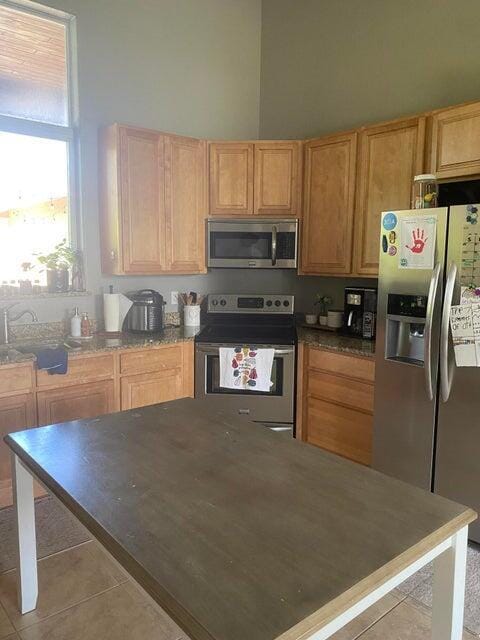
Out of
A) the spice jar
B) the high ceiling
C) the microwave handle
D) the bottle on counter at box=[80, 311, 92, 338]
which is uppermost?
the high ceiling

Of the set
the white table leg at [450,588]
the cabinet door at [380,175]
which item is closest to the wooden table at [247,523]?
the white table leg at [450,588]

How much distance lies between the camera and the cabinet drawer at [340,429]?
312 centimetres

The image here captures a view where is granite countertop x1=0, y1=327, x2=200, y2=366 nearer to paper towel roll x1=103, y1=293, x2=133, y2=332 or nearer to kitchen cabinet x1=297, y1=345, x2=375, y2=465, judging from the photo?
paper towel roll x1=103, y1=293, x2=133, y2=332

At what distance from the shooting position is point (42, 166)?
3354mm

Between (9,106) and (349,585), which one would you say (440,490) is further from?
(9,106)

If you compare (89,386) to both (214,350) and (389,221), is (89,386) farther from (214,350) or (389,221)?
(389,221)

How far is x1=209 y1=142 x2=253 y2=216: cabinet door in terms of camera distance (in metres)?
3.64

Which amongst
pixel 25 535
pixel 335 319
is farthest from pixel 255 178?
Result: pixel 25 535

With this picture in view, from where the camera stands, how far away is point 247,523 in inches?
45.9

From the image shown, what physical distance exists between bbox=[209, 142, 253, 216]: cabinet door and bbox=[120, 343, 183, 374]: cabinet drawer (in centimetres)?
112

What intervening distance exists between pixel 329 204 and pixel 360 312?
0.79 metres

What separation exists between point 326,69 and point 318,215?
1.21 metres

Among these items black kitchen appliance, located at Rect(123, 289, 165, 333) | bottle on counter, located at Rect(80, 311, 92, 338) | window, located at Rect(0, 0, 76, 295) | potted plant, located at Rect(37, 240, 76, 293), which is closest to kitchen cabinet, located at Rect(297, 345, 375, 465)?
black kitchen appliance, located at Rect(123, 289, 165, 333)

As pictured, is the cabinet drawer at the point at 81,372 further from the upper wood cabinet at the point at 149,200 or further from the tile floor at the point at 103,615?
the tile floor at the point at 103,615
